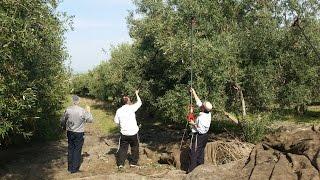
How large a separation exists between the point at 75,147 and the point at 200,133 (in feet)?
13.2

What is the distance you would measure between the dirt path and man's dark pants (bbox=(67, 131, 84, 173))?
1.08 ft

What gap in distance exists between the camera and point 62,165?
18.1 meters

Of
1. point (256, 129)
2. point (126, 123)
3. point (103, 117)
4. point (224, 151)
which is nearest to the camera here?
point (126, 123)

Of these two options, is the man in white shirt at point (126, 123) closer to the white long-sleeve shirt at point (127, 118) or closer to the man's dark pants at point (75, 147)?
the white long-sleeve shirt at point (127, 118)

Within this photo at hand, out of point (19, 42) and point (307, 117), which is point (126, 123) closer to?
point (19, 42)

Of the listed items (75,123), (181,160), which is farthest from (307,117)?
(75,123)

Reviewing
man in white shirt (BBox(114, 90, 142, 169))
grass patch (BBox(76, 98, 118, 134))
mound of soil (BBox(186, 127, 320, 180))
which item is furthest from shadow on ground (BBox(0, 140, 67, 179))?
grass patch (BBox(76, 98, 118, 134))

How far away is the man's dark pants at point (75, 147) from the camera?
15.0 meters

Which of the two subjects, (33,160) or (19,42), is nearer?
(19,42)

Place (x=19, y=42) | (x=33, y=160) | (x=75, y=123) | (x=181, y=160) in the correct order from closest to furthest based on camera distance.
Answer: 1. (x=19, y=42)
2. (x=75, y=123)
3. (x=181, y=160)
4. (x=33, y=160)

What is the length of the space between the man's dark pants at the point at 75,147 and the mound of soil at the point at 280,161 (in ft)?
13.5

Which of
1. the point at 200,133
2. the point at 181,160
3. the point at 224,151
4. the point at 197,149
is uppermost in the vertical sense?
the point at 200,133

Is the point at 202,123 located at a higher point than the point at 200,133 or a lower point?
higher

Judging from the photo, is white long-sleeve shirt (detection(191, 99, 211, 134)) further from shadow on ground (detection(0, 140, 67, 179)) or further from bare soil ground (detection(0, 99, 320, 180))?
shadow on ground (detection(0, 140, 67, 179))
